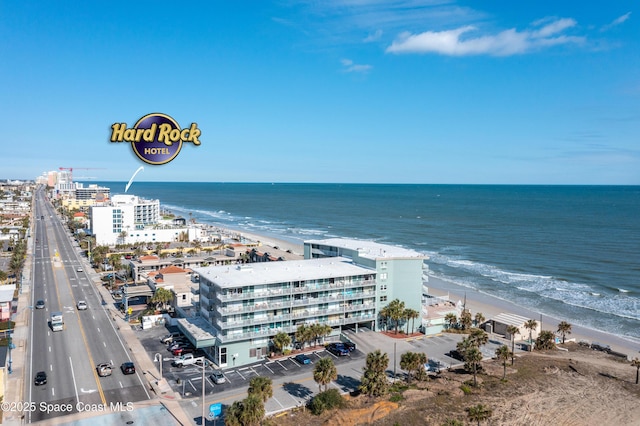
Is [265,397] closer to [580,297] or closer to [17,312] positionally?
[17,312]

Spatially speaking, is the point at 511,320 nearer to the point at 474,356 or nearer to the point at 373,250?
the point at 474,356

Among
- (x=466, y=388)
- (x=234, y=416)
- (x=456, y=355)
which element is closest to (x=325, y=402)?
(x=234, y=416)

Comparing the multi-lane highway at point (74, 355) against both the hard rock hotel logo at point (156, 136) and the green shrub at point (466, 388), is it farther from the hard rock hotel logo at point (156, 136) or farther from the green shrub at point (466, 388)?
the green shrub at point (466, 388)

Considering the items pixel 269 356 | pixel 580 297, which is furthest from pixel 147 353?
pixel 580 297

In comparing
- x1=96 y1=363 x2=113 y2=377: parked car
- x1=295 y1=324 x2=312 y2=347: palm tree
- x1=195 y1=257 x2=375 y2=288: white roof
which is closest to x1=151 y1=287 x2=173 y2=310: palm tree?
x1=195 y1=257 x2=375 y2=288: white roof

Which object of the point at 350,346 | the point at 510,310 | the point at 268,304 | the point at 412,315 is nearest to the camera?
the point at 268,304

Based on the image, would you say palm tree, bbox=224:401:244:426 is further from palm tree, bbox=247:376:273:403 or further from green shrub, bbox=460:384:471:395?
green shrub, bbox=460:384:471:395

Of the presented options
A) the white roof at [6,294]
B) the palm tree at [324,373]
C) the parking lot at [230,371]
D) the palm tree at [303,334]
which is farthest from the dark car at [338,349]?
the white roof at [6,294]
